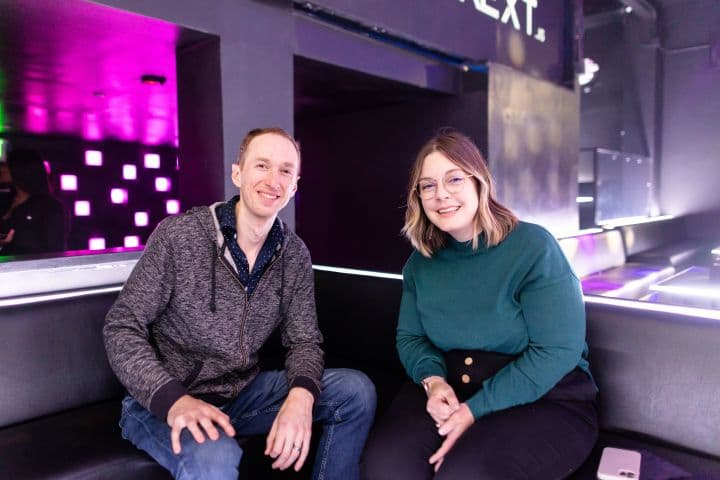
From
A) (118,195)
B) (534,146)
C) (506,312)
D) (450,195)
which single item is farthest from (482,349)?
(118,195)

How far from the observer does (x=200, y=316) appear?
5.17 ft

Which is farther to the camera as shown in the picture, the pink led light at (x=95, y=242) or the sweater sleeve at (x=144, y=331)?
the pink led light at (x=95, y=242)

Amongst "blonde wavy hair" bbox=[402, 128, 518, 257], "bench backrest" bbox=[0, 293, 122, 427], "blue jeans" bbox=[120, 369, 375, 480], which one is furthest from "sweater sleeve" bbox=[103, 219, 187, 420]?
"blonde wavy hair" bbox=[402, 128, 518, 257]

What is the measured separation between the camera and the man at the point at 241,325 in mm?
1479

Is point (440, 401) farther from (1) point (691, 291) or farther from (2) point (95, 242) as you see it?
(2) point (95, 242)

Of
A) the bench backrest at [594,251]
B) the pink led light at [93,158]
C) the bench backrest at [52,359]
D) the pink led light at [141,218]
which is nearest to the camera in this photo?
the bench backrest at [52,359]

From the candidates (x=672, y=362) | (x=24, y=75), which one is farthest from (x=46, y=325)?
(x=24, y=75)

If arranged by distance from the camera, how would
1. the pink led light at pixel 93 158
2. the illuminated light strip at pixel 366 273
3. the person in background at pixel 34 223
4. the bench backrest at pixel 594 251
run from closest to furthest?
the illuminated light strip at pixel 366 273
the person in background at pixel 34 223
the bench backrest at pixel 594 251
the pink led light at pixel 93 158

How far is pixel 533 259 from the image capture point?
1.48 m

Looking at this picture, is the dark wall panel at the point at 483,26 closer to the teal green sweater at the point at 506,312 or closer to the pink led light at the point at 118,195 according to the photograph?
the teal green sweater at the point at 506,312

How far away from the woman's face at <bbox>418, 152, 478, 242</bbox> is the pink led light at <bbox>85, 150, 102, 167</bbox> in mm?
7221

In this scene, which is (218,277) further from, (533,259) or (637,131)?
(637,131)

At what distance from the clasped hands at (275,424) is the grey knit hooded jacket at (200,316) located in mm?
88

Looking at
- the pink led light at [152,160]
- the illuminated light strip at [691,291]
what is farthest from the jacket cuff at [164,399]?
the pink led light at [152,160]
